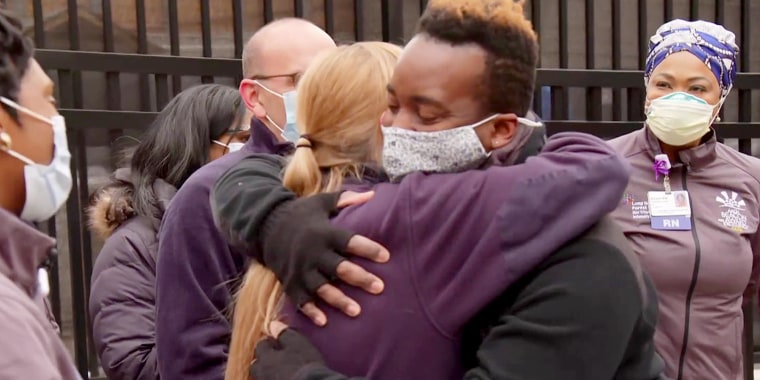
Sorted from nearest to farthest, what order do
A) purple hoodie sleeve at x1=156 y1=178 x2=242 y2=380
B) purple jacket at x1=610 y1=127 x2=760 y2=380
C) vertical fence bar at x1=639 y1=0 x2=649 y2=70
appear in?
purple hoodie sleeve at x1=156 y1=178 x2=242 y2=380, purple jacket at x1=610 y1=127 x2=760 y2=380, vertical fence bar at x1=639 y1=0 x2=649 y2=70

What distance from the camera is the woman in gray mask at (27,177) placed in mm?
1611

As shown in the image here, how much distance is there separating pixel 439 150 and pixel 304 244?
27cm

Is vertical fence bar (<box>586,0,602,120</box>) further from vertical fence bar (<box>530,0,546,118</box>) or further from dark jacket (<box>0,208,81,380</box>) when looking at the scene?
dark jacket (<box>0,208,81,380</box>)

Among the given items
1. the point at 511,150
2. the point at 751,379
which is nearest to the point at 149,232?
the point at 511,150

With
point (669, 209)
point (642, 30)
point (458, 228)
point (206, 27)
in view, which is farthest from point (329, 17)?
point (458, 228)

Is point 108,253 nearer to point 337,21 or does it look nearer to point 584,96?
point 337,21

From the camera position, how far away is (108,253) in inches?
131

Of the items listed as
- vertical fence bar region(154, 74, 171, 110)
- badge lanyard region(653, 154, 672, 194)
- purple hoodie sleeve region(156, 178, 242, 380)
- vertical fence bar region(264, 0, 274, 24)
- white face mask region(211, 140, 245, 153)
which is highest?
vertical fence bar region(264, 0, 274, 24)

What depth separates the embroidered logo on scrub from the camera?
3.18 meters

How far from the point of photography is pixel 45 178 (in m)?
1.81

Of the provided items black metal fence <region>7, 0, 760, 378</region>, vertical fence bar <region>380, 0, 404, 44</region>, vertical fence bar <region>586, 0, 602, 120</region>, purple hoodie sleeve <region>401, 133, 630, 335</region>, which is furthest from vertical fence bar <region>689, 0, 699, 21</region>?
purple hoodie sleeve <region>401, 133, 630, 335</region>

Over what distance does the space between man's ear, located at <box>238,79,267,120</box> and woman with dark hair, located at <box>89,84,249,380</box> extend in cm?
54

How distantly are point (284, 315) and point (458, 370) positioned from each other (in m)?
0.31

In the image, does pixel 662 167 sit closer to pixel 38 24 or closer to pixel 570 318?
pixel 570 318
